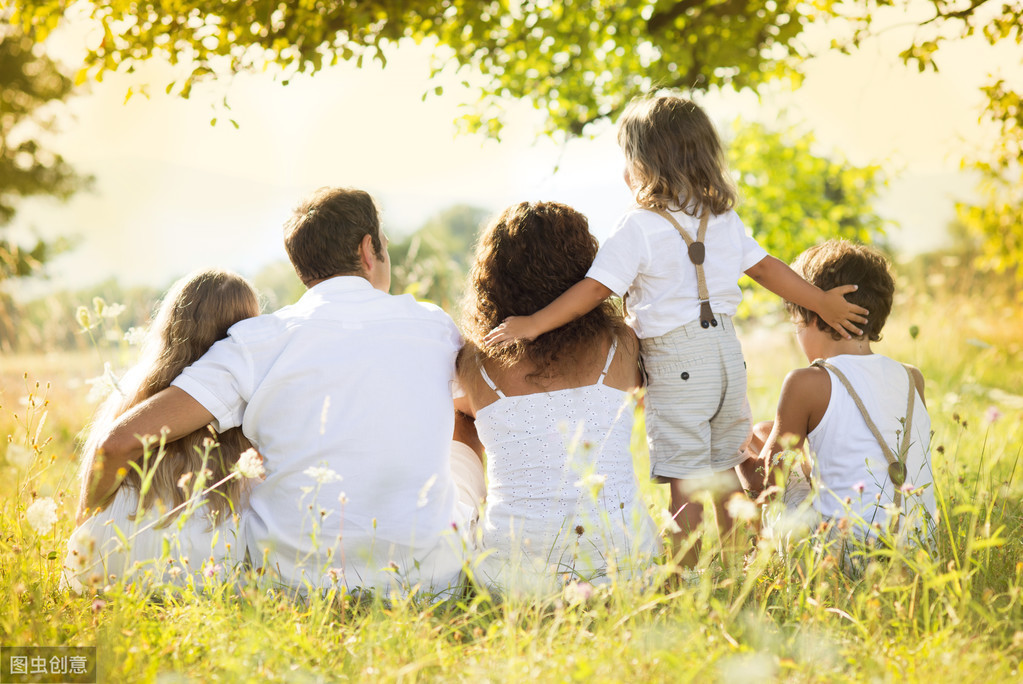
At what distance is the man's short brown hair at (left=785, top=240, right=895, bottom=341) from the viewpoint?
2.70 meters

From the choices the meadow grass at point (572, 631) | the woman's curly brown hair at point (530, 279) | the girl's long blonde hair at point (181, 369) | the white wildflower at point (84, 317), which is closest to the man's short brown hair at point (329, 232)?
the girl's long blonde hair at point (181, 369)

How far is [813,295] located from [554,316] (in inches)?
38.2

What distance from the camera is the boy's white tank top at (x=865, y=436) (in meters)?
2.48

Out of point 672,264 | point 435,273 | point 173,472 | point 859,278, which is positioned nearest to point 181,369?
point 173,472

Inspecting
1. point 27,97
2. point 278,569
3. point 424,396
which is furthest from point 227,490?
point 27,97

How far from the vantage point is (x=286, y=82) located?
3811 millimetres

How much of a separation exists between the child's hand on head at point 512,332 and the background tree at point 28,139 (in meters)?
14.2

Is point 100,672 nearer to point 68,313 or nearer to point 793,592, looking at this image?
point 793,592

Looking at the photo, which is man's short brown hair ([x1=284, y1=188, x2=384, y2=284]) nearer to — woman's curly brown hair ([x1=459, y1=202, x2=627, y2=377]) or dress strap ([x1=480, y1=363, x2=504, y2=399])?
woman's curly brown hair ([x1=459, y1=202, x2=627, y2=377])

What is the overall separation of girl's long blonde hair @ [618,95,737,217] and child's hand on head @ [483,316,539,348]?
706 millimetres

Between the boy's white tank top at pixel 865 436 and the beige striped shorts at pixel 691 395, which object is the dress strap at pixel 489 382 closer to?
the beige striped shorts at pixel 691 395

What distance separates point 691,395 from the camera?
2695mm

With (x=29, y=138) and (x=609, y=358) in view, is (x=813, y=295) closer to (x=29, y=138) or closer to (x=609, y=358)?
(x=609, y=358)

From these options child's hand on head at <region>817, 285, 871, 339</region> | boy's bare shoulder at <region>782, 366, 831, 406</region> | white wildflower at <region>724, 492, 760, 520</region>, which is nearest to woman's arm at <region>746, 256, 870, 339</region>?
child's hand on head at <region>817, 285, 871, 339</region>
